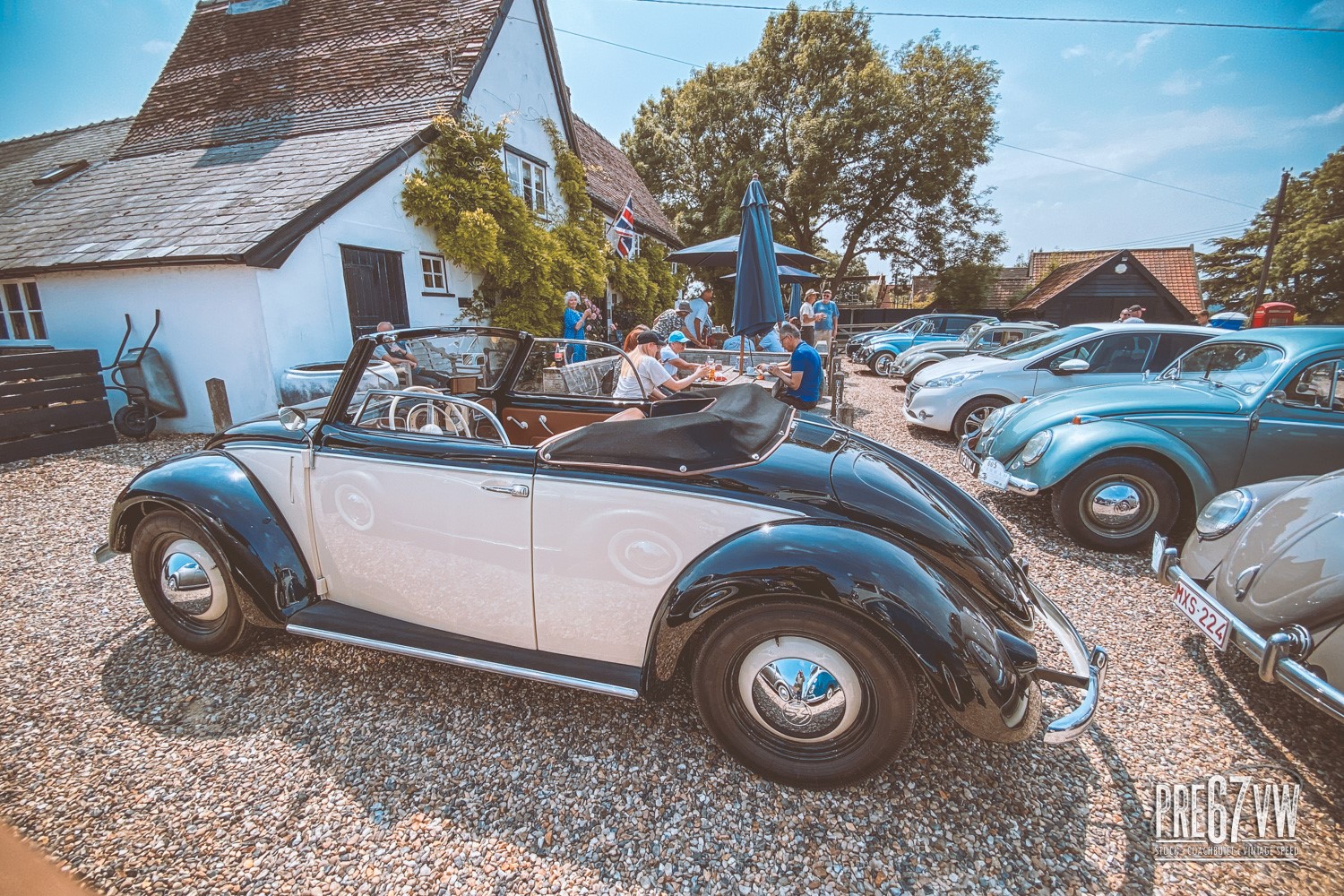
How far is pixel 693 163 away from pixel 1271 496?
89.4ft

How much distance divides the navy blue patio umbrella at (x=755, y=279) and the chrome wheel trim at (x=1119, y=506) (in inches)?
151

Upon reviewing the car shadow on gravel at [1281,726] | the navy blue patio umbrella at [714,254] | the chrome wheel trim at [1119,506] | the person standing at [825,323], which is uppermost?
the navy blue patio umbrella at [714,254]

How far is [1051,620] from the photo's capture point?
2.29 m

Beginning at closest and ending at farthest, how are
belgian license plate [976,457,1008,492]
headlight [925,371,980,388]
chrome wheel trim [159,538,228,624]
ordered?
chrome wheel trim [159,538,228,624]
belgian license plate [976,457,1008,492]
headlight [925,371,980,388]

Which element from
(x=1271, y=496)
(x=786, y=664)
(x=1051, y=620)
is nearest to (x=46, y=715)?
(x=786, y=664)

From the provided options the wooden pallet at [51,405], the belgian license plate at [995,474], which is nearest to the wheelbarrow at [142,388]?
the wooden pallet at [51,405]

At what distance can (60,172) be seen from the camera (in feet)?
41.0

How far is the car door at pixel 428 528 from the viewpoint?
226cm

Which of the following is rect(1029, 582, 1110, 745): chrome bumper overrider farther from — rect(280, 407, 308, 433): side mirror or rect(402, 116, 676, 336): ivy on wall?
rect(402, 116, 676, 336): ivy on wall

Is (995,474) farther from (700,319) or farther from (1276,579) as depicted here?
(700,319)

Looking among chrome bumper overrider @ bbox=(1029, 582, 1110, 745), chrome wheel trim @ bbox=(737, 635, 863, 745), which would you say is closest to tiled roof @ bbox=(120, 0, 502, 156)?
chrome wheel trim @ bbox=(737, 635, 863, 745)

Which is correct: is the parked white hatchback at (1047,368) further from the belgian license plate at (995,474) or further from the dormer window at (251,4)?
the dormer window at (251,4)

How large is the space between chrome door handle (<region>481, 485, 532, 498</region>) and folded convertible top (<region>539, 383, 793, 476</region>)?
144 millimetres

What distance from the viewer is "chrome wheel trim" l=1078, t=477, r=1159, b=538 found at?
3.98 meters
